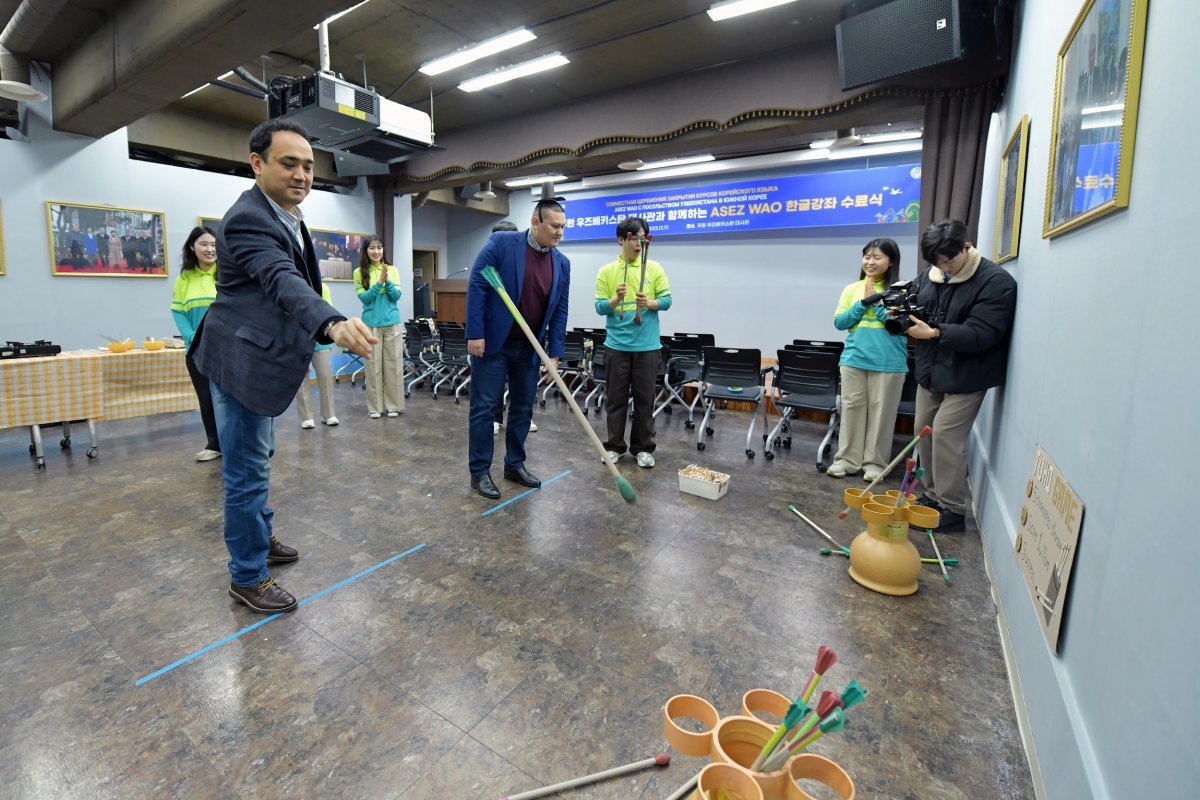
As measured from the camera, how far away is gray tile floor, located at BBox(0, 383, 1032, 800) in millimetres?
1321

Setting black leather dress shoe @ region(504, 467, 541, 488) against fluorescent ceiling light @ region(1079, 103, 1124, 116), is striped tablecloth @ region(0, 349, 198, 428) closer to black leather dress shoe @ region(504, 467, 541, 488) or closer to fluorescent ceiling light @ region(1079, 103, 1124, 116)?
black leather dress shoe @ region(504, 467, 541, 488)

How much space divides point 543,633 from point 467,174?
6279 millimetres

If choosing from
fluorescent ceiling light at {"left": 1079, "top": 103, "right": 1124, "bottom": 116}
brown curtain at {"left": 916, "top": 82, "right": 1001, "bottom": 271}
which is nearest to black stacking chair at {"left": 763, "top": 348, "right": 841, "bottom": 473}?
brown curtain at {"left": 916, "top": 82, "right": 1001, "bottom": 271}

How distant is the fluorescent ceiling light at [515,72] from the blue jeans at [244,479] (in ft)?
14.1

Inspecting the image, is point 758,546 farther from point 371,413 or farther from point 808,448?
point 371,413

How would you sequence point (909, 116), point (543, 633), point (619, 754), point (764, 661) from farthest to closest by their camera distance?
1. point (909, 116)
2. point (543, 633)
3. point (764, 661)
4. point (619, 754)

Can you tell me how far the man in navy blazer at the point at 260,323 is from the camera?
63.1 inches

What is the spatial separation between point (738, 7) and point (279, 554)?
14.6ft

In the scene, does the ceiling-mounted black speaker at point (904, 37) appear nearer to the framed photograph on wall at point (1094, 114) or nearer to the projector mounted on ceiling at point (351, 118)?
the framed photograph on wall at point (1094, 114)

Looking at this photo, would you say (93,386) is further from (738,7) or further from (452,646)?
(738,7)

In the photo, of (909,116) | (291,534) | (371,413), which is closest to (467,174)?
(371,413)

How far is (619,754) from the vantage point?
1.35 m

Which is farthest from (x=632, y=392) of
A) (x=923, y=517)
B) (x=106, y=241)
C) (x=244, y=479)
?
(x=106, y=241)

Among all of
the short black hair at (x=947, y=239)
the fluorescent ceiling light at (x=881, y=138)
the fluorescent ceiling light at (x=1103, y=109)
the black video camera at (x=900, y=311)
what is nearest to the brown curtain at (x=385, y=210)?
the fluorescent ceiling light at (x=881, y=138)
